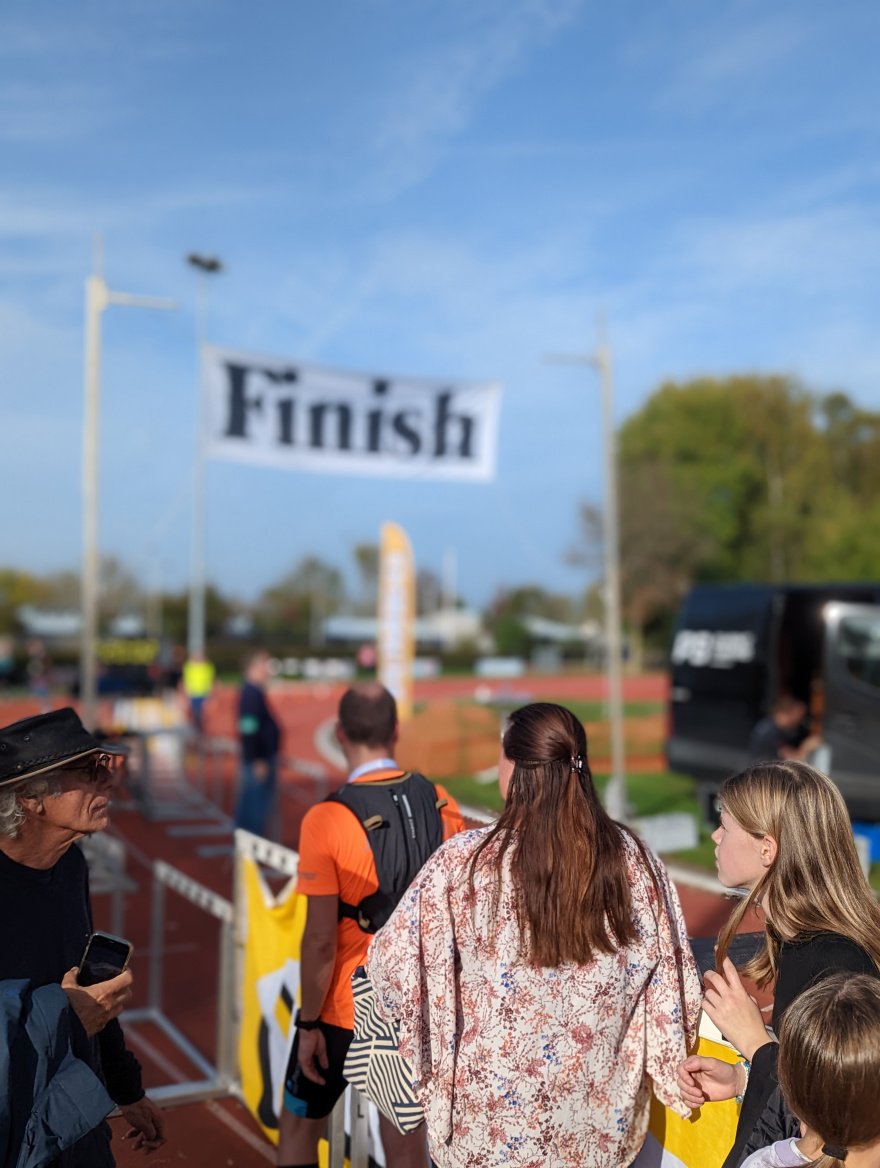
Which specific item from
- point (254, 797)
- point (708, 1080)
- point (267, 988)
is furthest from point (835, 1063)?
point (254, 797)

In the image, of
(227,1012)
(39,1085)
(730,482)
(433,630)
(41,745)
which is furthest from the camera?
(433,630)

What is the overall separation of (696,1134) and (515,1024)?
711 millimetres

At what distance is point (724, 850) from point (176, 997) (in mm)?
5078

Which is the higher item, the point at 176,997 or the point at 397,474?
the point at 397,474

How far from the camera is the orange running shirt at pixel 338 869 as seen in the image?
2.85m

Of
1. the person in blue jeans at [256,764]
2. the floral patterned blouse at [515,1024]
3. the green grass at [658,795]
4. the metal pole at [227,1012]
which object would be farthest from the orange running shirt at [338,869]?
the person in blue jeans at [256,764]

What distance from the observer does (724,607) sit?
11.5 m

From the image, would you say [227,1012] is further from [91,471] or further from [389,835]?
[91,471]

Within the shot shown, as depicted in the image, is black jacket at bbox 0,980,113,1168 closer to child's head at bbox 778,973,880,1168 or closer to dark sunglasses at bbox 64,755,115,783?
dark sunglasses at bbox 64,755,115,783

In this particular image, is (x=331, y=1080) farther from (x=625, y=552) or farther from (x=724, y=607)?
(x=625, y=552)

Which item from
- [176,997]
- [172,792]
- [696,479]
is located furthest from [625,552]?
[176,997]

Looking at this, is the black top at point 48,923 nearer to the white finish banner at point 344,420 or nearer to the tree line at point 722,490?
the white finish banner at point 344,420

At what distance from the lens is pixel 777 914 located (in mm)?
1963

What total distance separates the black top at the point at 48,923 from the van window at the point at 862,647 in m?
9.23
